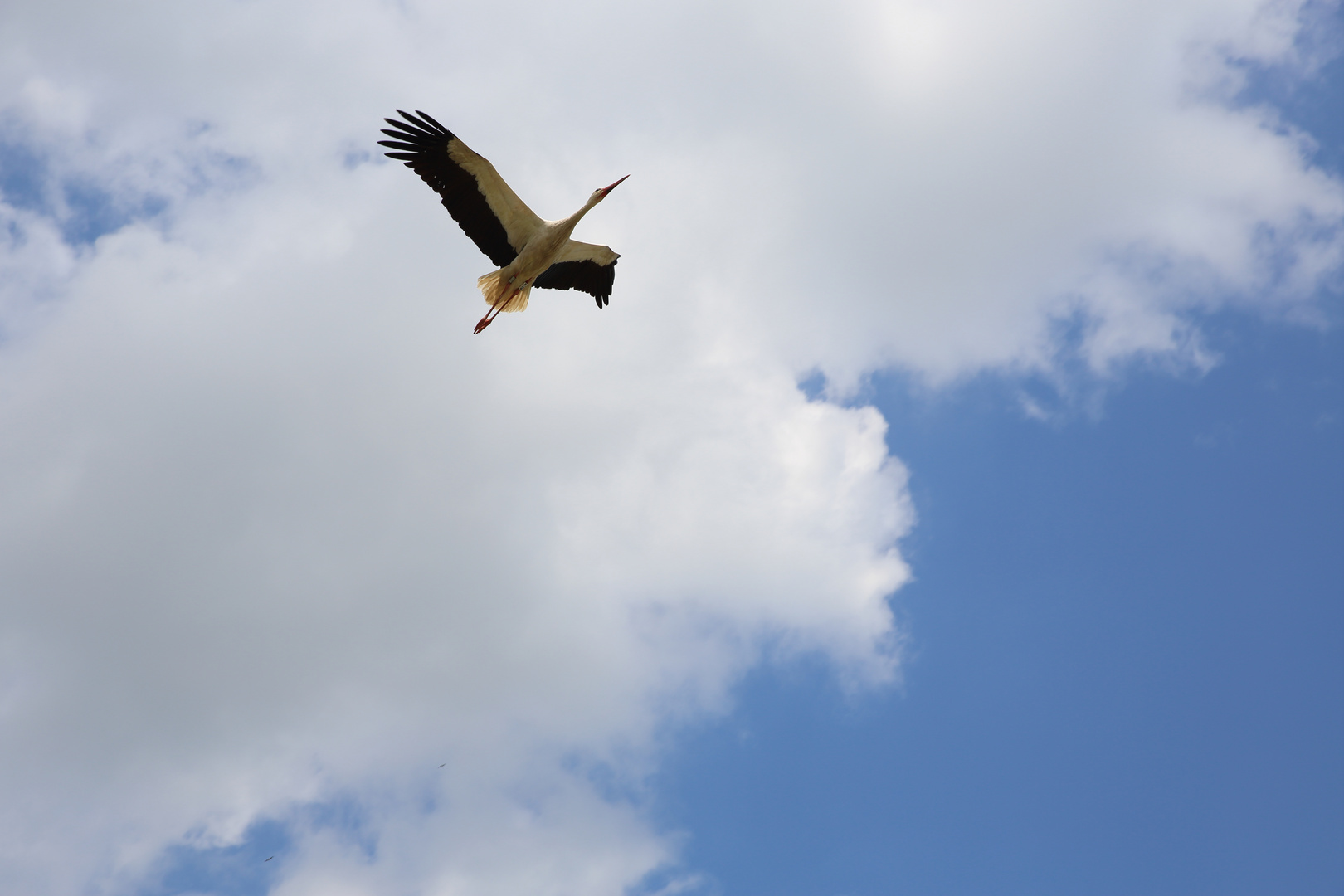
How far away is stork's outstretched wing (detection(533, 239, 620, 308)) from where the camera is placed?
2242 cm

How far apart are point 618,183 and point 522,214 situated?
7.28 feet

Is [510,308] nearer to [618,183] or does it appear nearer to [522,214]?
[522,214]

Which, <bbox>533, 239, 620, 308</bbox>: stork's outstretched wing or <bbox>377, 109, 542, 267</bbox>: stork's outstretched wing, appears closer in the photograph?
<bbox>377, 109, 542, 267</bbox>: stork's outstretched wing

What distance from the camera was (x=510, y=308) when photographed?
2191 cm

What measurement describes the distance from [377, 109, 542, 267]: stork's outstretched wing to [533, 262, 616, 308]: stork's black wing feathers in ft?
3.58

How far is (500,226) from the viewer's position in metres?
21.4

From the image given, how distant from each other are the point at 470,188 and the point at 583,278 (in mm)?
3389

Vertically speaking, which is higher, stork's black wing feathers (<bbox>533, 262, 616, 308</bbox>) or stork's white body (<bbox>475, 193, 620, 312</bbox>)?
stork's black wing feathers (<bbox>533, 262, 616, 308</bbox>)

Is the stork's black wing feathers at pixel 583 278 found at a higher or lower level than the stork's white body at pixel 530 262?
higher

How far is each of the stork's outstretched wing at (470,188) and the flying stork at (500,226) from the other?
2cm

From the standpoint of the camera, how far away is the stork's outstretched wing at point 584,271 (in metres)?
22.4

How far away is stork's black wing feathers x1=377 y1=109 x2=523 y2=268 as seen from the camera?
1972cm

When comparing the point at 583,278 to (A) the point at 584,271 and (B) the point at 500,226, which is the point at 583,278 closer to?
(A) the point at 584,271

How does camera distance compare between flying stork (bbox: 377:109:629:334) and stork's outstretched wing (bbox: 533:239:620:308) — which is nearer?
flying stork (bbox: 377:109:629:334)
